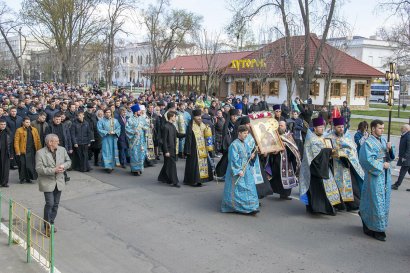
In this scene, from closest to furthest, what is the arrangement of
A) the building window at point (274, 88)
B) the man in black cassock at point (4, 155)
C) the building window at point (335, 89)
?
the man in black cassock at point (4, 155) < the building window at point (335, 89) < the building window at point (274, 88)

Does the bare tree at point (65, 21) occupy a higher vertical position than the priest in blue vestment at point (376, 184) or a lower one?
higher

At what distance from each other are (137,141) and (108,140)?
102cm

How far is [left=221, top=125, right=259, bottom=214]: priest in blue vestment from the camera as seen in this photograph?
8266mm

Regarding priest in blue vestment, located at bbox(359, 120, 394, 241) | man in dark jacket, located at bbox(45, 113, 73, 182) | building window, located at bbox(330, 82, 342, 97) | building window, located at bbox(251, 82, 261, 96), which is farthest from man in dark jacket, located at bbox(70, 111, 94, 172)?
building window, located at bbox(251, 82, 261, 96)

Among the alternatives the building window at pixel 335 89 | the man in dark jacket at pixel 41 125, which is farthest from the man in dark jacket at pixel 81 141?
the building window at pixel 335 89

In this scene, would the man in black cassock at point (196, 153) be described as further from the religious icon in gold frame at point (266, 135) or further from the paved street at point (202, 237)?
the religious icon in gold frame at point (266, 135)

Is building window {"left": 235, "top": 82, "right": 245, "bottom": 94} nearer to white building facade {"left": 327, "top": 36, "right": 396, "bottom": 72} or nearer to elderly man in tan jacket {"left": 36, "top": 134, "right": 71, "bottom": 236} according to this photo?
white building facade {"left": 327, "top": 36, "right": 396, "bottom": 72}

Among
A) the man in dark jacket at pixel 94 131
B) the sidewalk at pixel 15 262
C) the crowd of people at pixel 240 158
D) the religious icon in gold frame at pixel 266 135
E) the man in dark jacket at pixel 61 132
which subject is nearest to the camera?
the sidewalk at pixel 15 262

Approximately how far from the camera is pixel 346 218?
834 centimetres

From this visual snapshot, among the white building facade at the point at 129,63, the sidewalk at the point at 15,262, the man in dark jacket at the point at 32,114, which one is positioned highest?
the white building facade at the point at 129,63

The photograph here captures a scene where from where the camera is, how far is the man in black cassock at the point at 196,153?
35.1 feet

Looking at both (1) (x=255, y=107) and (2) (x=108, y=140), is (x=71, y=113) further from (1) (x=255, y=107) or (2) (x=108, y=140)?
(1) (x=255, y=107)

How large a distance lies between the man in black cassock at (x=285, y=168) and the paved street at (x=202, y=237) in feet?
0.98

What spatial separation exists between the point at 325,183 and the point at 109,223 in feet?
12.6
